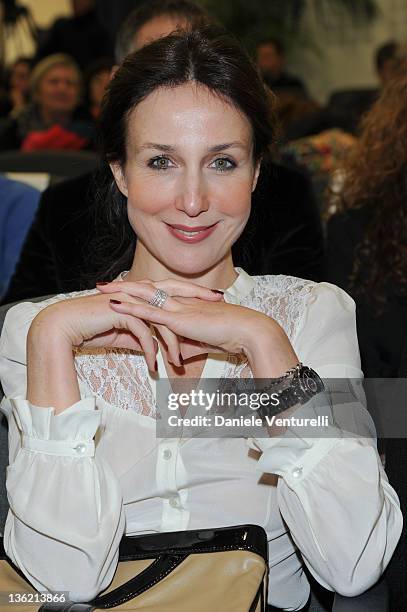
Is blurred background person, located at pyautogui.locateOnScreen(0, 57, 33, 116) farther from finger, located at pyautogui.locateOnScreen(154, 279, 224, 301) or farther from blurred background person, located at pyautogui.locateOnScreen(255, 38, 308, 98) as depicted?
finger, located at pyautogui.locateOnScreen(154, 279, 224, 301)

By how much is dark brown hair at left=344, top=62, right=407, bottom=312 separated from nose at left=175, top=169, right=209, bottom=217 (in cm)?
96

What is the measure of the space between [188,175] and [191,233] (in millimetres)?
101

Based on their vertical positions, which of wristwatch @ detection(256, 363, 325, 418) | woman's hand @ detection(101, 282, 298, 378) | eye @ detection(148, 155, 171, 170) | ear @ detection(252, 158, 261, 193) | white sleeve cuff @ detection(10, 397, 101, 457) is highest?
eye @ detection(148, 155, 171, 170)

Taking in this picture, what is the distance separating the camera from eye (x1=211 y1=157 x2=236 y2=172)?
5.27 ft

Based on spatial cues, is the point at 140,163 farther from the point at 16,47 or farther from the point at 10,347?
the point at 16,47

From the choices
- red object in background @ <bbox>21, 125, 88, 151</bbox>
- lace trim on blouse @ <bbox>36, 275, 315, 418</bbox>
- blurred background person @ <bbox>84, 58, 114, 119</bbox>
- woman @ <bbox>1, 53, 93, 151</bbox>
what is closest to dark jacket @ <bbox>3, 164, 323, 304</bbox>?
lace trim on blouse @ <bbox>36, 275, 315, 418</bbox>

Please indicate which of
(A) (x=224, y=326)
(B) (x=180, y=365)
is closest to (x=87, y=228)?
(B) (x=180, y=365)

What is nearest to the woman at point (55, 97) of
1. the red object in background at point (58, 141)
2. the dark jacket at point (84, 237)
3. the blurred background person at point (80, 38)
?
the red object in background at point (58, 141)

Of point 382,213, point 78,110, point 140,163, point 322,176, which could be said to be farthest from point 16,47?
point 140,163

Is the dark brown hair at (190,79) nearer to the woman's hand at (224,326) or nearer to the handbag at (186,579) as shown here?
the woman's hand at (224,326)

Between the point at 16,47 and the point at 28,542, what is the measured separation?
30.6ft

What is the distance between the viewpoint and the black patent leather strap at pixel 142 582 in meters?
1.33

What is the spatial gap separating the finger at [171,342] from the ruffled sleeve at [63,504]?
0.13 meters

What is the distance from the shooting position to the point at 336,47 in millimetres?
8711
